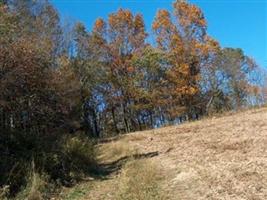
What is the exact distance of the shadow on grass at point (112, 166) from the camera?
12.2 meters

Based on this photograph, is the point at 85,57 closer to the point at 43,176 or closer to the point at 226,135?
the point at 226,135

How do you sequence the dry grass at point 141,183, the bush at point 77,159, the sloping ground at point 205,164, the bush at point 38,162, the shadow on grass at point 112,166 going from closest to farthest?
1. the sloping ground at point 205,164
2. the dry grass at point 141,183
3. the bush at point 38,162
4. the bush at point 77,159
5. the shadow on grass at point 112,166

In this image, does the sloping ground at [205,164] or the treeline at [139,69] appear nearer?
the sloping ground at [205,164]

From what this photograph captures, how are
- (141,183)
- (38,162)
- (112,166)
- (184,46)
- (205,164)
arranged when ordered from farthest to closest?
1. (184,46)
2. (112,166)
3. (38,162)
4. (205,164)
5. (141,183)

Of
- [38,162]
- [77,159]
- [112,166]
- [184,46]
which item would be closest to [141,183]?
[38,162]

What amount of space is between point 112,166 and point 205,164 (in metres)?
4.01

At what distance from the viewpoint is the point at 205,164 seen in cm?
1027

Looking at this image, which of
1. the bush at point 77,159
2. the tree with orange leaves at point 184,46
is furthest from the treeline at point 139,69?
the bush at point 77,159

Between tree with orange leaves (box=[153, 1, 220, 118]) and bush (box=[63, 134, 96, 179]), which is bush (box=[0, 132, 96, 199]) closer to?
bush (box=[63, 134, 96, 179])

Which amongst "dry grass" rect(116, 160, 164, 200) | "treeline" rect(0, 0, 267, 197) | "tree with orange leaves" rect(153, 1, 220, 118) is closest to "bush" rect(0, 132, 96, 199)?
"dry grass" rect(116, 160, 164, 200)

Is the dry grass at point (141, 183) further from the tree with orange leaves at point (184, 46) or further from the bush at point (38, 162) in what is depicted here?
the tree with orange leaves at point (184, 46)

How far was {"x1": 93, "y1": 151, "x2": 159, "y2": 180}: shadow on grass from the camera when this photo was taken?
39.9ft

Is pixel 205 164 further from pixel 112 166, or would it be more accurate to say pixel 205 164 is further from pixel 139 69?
pixel 139 69

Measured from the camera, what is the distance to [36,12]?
29078mm
